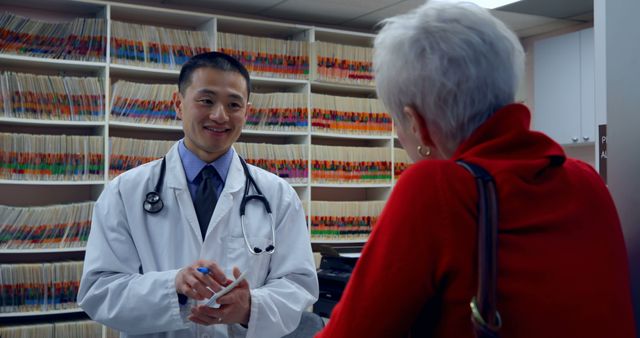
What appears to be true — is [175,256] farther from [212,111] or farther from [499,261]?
[499,261]

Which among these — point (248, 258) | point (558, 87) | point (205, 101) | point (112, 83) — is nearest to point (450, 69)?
point (248, 258)

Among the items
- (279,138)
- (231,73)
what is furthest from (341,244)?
(231,73)

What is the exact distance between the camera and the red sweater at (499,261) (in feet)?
2.52

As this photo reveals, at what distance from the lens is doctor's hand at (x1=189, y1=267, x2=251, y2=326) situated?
1636 millimetres

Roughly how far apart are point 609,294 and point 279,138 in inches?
170

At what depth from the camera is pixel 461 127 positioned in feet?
2.93

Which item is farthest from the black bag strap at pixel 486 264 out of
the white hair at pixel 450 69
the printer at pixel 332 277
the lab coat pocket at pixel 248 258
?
the printer at pixel 332 277

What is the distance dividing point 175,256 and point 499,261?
124 centimetres

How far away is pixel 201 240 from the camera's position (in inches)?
72.9

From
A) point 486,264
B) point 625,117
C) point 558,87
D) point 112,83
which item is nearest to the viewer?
point 486,264

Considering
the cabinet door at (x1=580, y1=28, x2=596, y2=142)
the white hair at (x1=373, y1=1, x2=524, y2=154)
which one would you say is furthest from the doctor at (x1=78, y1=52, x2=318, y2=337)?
the cabinet door at (x1=580, y1=28, x2=596, y2=142)

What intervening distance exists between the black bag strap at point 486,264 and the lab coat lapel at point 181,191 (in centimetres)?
122

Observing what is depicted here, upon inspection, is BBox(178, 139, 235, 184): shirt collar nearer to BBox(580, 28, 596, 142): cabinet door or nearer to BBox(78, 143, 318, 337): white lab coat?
BBox(78, 143, 318, 337): white lab coat

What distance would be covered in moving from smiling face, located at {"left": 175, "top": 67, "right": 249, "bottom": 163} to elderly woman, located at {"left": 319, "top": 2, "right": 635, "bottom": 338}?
3.82ft
